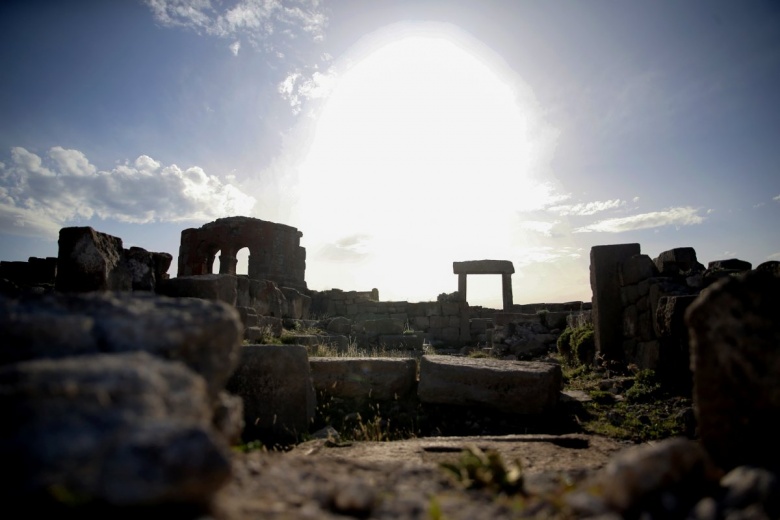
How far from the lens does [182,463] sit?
113 cm

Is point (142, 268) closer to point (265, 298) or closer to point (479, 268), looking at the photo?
point (265, 298)

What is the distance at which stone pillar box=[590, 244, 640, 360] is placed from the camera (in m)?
7.55

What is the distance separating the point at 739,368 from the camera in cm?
190

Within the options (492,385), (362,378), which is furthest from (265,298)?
(492,385)

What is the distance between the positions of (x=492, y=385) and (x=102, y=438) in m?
4.50

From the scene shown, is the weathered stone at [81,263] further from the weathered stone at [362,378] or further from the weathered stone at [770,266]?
the weathered stone at [770,266]

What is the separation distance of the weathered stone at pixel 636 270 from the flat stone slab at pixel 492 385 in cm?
275

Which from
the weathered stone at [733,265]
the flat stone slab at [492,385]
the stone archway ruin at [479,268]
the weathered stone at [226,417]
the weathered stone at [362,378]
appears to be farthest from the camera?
the stone archway ruin at [479,268]

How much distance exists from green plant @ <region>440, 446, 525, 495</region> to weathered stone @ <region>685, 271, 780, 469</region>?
0.86m

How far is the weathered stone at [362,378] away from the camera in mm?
5605

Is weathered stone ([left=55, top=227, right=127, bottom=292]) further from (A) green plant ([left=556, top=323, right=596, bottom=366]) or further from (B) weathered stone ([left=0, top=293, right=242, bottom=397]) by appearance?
(A) green plant ([left=556, top=323, right=596, bottom=366])

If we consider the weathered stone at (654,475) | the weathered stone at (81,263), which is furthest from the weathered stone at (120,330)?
the weathered stone at (81,263)

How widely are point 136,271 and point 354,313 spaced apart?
12586 millimetres

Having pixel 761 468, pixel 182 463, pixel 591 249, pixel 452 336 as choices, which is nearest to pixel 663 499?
pixel 761 468
